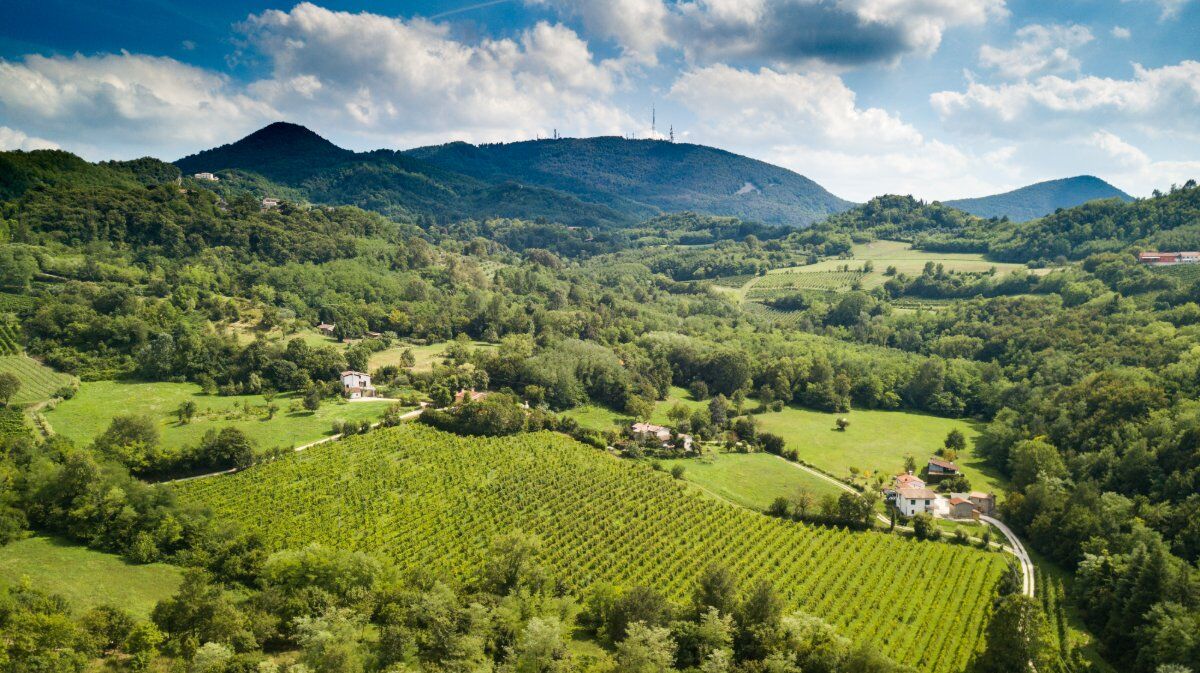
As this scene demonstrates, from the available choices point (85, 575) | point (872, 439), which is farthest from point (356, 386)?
point (872, 439)

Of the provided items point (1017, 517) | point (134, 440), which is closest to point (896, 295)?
point (1017, 517)

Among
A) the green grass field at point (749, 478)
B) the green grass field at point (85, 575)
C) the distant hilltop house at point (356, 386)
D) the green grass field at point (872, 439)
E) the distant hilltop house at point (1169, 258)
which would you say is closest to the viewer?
the green grass field at point (85, 575)

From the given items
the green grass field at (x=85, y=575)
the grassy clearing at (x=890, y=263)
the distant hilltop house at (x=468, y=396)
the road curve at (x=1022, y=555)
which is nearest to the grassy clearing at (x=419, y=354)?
the distant hilltop house at (x=468, y=396)

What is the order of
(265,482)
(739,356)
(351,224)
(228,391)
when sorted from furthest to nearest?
(351,224), (739,356), (228,391), (265,482)

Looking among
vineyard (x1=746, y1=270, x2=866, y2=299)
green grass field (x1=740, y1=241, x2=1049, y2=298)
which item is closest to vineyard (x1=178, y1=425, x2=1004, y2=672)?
vineyard (x1=746, y1=270, x2=866, y2=299)

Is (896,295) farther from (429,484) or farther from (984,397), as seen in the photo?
(429,484)

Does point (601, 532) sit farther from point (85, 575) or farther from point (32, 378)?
point (32, 378)

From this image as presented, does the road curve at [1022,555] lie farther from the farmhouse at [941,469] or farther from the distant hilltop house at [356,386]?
the distant hilltop house at [356,386]
